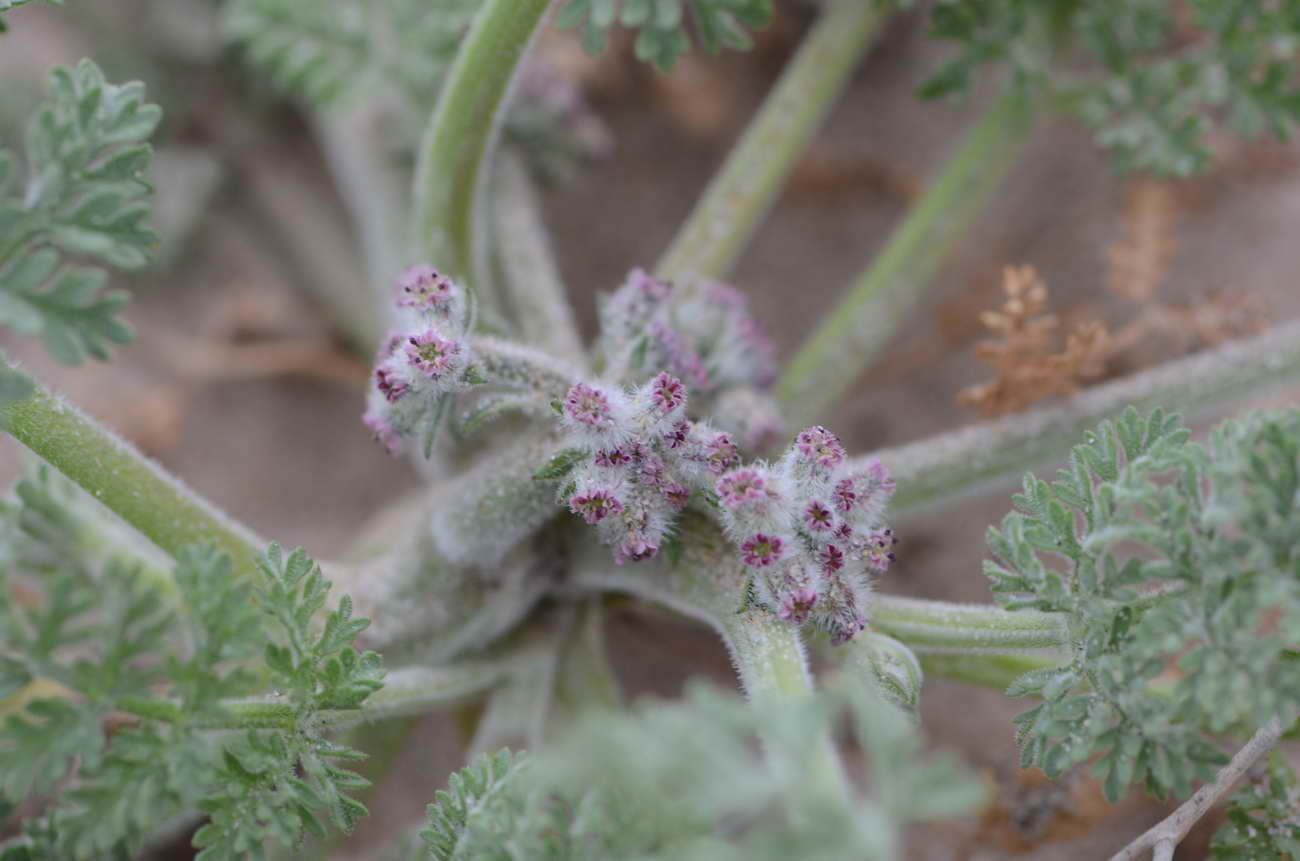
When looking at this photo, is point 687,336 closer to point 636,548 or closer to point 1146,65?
point 636,548

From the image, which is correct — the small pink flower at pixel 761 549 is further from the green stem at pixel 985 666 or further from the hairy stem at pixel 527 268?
the hairy stem at pixel 527 268

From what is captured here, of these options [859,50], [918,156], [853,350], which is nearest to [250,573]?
[853,350]

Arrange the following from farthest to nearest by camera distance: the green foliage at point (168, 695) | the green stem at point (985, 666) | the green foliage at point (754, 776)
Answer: the green stem at point (985, 666)
the green foliage at point (168, 695)
the green foliage at point (754, 776)

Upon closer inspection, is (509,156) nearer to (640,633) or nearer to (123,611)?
(640,633)

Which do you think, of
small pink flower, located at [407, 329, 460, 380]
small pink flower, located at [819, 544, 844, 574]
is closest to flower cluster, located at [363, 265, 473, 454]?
small pink flower, located at [407, 329, 460, 380]

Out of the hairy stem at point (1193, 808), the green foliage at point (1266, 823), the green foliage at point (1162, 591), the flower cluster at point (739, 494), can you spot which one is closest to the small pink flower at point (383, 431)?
the flower cluster at point (739, 494)

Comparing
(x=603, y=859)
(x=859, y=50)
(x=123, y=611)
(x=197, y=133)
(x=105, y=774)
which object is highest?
(x=197, y=133)
